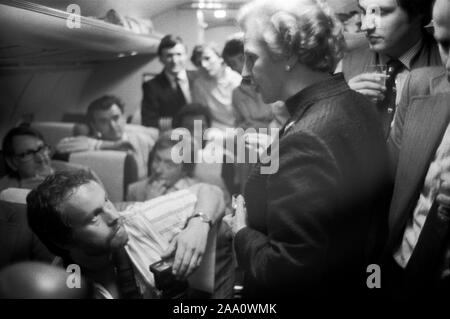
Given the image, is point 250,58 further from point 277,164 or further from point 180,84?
point 180,84

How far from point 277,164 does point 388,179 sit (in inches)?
15.8

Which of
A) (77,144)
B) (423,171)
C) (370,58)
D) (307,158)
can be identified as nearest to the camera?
(307,158)

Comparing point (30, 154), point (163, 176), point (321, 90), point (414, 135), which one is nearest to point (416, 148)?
point (414, 135)

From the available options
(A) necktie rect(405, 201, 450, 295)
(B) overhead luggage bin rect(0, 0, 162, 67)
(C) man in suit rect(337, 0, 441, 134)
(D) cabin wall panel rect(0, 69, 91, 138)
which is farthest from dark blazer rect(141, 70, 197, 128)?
(A) necktie rect(405, 201, 450, 295)

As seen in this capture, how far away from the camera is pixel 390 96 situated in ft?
3.98

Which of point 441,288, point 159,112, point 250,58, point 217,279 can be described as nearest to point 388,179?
point 441,288

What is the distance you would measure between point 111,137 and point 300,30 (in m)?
0.84

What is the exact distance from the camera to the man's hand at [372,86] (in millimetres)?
1199

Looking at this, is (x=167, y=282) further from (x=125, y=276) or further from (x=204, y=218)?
(x=204, y=218)

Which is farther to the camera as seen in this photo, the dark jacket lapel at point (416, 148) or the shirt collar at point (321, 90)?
the dark jacket lapel at point (416, 148)

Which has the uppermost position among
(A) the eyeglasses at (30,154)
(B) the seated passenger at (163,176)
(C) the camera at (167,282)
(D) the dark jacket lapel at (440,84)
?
(D) the dark jacket lapel at (440,84)

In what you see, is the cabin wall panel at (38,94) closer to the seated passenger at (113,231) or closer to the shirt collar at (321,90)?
the seated passenger at (113,231)

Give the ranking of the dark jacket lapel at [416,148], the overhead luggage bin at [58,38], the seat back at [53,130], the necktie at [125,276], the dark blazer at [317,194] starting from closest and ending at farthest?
1. the dark blazer at [317,194]
2. the dark jacket lapel at [416,148]
3. the overhead luggage bin at [58,38]
4. the necktie at [125,276]
5. the seat back at [53,130]

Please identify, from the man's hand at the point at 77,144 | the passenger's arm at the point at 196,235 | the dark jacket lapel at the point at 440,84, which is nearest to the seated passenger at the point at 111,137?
the man's hand at the point at 77,144
